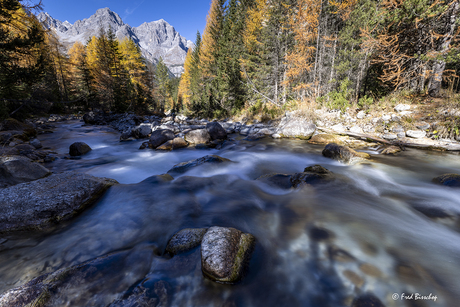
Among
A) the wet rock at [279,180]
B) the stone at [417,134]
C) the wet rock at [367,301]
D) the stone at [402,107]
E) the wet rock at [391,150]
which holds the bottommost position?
the wet rock at [367,301]

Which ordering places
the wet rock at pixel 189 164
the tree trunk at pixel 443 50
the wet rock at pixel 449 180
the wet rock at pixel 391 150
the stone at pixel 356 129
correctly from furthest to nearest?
the stone at pixel 356 129, the tree trunk at pixel 443 50, the wet rock at pixel 391 150, the wet rock at pixel 189 164, the wet rock at pixel 449 180

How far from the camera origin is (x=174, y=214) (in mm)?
3525

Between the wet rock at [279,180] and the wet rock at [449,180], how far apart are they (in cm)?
373

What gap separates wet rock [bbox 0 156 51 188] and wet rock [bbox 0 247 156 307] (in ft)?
11.7

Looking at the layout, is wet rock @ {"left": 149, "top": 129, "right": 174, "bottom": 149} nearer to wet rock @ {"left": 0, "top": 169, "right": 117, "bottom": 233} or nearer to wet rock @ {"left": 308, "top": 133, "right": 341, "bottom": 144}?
wet rock @ {"left": 0, "top": 169, "right": 117, "bottom": 233}

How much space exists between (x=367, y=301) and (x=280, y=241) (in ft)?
3.79

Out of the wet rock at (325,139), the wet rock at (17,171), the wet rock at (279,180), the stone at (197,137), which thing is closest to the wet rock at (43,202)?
the wet rock at (17,171)

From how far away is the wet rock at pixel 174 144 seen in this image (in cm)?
870

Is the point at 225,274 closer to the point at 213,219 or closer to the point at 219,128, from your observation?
the point at 213,219

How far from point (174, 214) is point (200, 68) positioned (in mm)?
26202

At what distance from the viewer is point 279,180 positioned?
15.7 ft

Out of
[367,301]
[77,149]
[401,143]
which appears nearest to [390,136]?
[401,143]

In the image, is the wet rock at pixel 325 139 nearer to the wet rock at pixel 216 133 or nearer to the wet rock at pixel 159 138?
the wet rock at pixel 216 133

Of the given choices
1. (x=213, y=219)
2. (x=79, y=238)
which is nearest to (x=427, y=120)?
(x=213, y=219)
